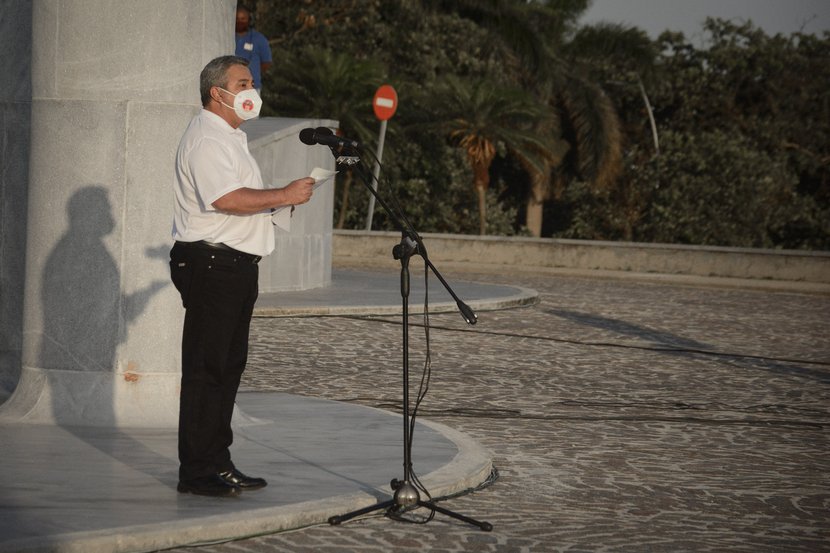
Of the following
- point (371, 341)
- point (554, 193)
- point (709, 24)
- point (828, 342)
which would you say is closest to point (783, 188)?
point (554, 193)

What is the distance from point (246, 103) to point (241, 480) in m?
1.62

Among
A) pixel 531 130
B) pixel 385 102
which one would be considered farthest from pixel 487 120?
pixel 385 102

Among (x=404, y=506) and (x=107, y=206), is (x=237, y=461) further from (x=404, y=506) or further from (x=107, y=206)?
(x=107, y=206)

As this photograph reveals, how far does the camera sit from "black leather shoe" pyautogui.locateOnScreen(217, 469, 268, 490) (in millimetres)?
6582

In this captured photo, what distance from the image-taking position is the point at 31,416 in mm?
8539

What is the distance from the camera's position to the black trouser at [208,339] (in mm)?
6430

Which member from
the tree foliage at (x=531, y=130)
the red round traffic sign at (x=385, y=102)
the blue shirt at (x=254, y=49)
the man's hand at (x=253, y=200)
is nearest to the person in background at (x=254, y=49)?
the blue shirt at (x=254, y=49)

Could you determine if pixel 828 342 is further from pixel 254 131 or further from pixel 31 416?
pixel 31 416

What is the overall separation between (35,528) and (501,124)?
2898 centimetres

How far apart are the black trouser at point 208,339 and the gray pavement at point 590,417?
38 centimetres

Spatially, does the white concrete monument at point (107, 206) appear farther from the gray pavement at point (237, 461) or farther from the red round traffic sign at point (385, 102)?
the red round traffic sign at point (385, 102)

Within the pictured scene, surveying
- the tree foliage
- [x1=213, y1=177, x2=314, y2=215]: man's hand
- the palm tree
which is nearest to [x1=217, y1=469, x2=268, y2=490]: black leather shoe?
[x1=213, y1=177, x2=314, y2=215]: man's hand

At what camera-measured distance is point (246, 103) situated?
649 cm

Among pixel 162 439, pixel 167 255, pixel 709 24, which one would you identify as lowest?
pixel 162 439
